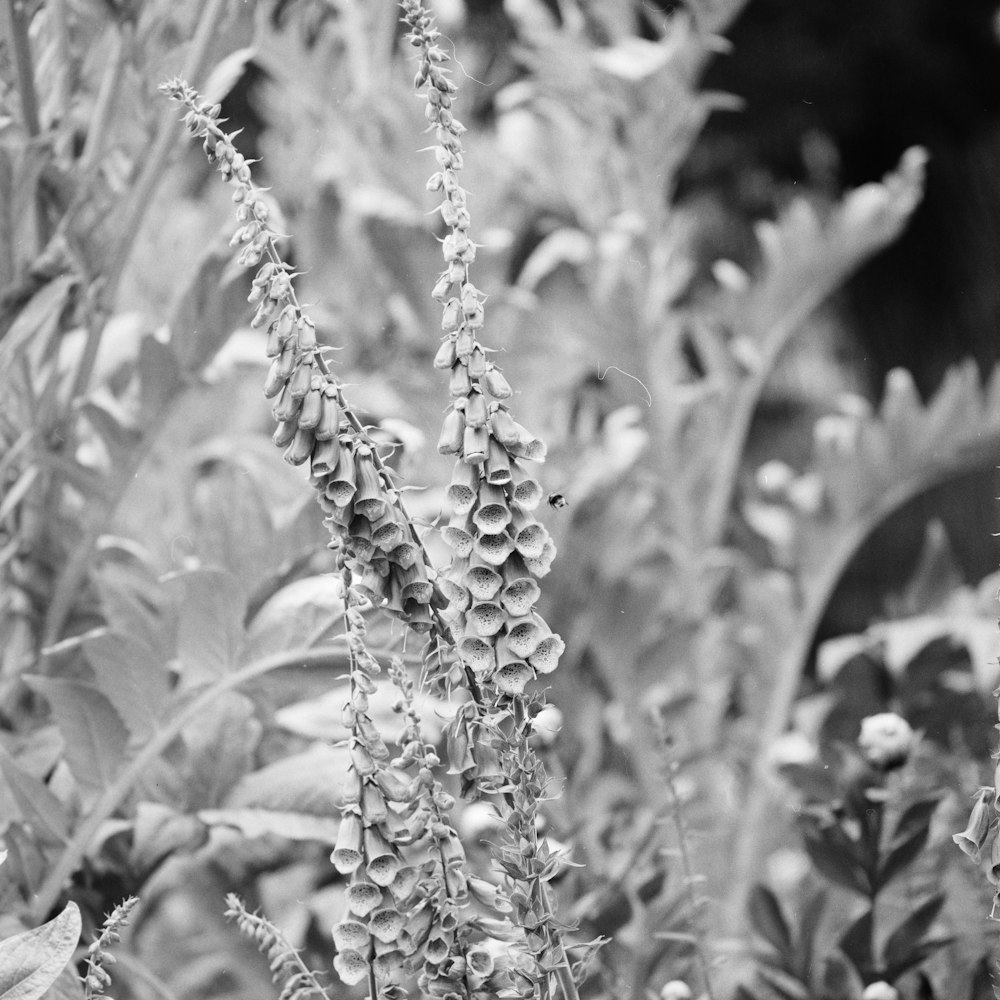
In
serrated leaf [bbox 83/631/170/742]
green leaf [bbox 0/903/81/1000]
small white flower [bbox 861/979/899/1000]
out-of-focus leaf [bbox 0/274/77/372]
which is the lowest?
small white flower [bbox 861/979/899/1000]

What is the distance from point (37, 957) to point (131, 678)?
211 millimetres

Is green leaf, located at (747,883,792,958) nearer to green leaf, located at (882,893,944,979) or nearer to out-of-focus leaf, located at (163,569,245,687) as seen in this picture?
green leaf, located at (882,893,944,979)

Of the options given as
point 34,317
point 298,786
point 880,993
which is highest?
point 34,317

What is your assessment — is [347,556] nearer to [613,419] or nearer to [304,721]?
[304,721]

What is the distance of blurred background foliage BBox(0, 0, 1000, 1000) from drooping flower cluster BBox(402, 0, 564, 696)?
0.19 m

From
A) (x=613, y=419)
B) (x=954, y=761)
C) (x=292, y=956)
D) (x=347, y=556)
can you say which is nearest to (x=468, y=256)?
(x=347, y=556)

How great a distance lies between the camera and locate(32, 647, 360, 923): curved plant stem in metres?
0.65

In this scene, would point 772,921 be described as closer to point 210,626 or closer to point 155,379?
point 210,626

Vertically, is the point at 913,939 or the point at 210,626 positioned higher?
the point at 210,626

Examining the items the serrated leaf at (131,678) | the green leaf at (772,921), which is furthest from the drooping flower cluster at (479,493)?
the green leaf at (772,921)

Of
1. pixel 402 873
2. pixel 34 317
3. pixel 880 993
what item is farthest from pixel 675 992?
pixel 34 317

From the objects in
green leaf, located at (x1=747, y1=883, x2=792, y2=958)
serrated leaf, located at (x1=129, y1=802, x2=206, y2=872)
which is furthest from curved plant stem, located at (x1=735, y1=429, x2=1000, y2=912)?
serrated leaf, located at (x1=129, y1=802, x2=206, y2=872)

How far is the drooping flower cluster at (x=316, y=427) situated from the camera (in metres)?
0.43

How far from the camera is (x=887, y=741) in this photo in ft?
2.28
